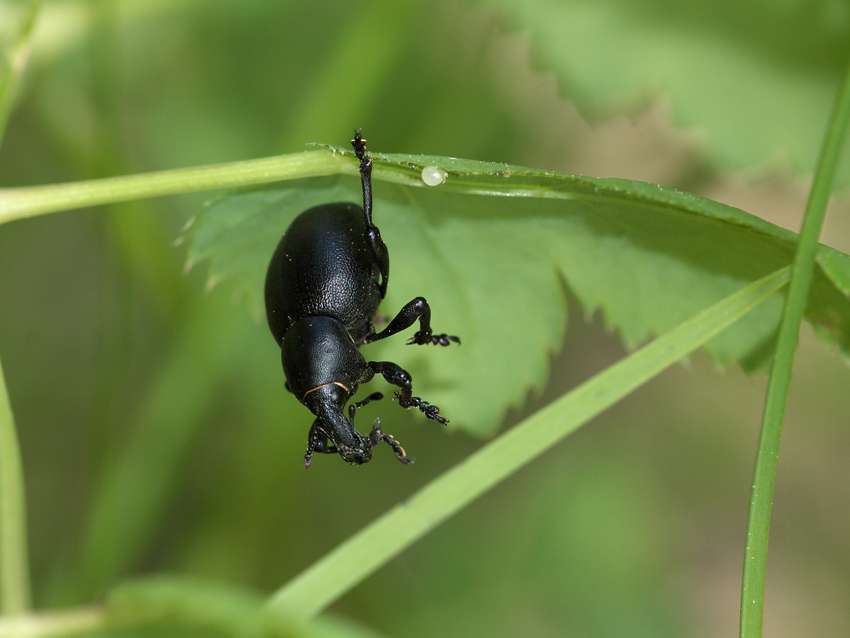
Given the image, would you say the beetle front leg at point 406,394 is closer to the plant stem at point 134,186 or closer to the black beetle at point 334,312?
the black beetle at point 334,312

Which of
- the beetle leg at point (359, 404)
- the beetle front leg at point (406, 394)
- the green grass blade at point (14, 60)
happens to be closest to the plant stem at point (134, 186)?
the green grass blade at point (14, 60)

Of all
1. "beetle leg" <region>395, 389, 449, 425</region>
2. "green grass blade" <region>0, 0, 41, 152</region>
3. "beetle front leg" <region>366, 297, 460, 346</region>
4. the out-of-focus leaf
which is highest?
the out-of-focus leaf

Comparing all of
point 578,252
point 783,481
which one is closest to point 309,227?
point 578,252

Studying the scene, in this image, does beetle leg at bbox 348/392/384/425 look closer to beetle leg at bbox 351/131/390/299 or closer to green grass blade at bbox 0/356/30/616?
beetle leg at bbox 351/131/390/299

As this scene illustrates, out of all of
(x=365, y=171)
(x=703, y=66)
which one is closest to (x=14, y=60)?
(x=365, y=171)

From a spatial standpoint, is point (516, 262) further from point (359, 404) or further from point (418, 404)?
point (359, 404)

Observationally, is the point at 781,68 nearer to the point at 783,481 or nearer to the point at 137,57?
the point at 783,481

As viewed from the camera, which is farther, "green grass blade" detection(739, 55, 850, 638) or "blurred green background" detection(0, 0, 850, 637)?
"blurred green background" detection(0, 0, 850, 637)

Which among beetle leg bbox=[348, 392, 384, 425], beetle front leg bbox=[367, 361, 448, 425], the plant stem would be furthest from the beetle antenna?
beetle leg bbox=[348, 392, 384, 425]
